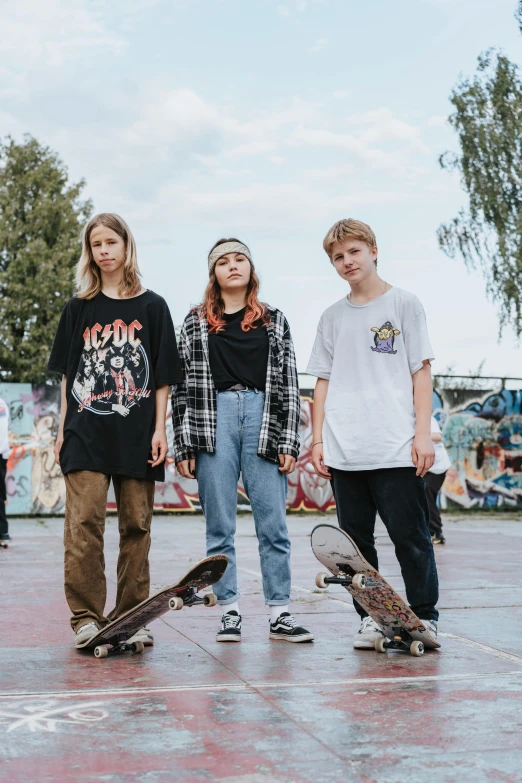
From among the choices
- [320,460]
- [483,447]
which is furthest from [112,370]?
[483,447]

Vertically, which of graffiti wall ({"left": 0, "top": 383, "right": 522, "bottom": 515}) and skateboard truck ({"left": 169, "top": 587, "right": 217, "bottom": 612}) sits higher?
graffiti wall ({"left": 0, "top": 383, "right": 522, "bottom": 515})

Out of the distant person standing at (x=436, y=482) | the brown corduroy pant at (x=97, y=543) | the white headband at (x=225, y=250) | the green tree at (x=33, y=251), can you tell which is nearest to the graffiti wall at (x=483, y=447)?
the distant person standing at (x=436, y=482)

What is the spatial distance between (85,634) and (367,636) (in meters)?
1.25

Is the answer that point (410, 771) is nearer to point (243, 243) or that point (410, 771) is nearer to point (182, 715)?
point (182, 715)

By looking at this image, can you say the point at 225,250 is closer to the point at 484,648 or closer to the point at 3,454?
the point at 484,648

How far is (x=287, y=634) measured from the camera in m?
4.38

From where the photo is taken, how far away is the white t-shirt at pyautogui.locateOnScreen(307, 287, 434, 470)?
414cm

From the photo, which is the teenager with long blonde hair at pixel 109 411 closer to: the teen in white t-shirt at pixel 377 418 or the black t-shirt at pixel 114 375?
the black t-shirt at pixel 114 375

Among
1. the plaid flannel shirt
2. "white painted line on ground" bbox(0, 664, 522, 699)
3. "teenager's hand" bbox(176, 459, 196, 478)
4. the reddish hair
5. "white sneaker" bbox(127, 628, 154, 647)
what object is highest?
the reddish hair

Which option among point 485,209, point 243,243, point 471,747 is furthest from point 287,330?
point 485,209

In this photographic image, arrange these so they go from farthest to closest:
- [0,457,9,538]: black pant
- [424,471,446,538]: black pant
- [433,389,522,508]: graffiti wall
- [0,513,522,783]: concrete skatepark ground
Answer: [433,389,522,508]: graffiti wall, [0,457,9,538]: black pant, [424,471,446,538]: black pant, [0,513,522,783]: concrete skatepark ground

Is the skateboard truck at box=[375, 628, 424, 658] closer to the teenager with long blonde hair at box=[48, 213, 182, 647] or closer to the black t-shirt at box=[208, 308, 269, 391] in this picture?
the teenager with long blonde hair at box=[48, 213, 182, 647]

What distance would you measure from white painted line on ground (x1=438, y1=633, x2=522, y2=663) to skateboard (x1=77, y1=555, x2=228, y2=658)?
4.02 feet

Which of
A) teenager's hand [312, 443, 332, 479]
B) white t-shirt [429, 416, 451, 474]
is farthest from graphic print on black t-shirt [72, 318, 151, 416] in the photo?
white t-shirt [429, 416, 451, 474]
